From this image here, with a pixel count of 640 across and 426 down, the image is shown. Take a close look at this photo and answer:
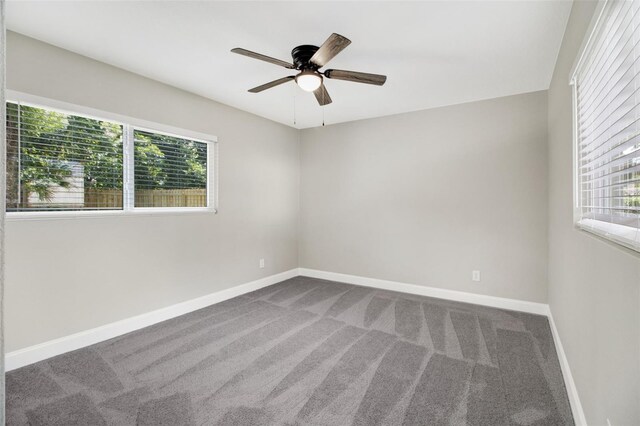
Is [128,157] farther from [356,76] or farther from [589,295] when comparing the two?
[589,295]

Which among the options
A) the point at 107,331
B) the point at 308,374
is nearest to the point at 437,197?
the point at 308,374

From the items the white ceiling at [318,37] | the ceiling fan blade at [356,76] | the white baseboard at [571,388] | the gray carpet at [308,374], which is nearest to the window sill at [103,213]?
the gray carpet at [308,374]

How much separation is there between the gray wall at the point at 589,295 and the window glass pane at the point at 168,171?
11.5 ft

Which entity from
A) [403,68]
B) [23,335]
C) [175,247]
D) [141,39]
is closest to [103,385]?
[23,335]

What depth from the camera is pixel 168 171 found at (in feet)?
10.6

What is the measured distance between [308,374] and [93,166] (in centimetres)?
256

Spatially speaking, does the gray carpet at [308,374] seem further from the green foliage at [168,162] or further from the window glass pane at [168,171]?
the green foliage at [168,162]

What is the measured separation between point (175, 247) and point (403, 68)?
2971mm

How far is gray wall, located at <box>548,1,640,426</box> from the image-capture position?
976mm

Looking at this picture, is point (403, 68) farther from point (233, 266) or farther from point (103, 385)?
point (103, 385)

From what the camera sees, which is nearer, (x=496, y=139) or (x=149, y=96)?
(x=149, y=96)

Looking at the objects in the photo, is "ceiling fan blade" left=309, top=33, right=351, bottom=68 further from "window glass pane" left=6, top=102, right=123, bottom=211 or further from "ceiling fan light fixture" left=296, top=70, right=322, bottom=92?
"window glass pane" left=6, top=102, right=123, bottom=211

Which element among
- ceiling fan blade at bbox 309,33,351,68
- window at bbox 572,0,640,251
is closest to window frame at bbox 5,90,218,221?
ceiling fan blade at bbox 309,33,351,68

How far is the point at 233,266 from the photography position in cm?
387
